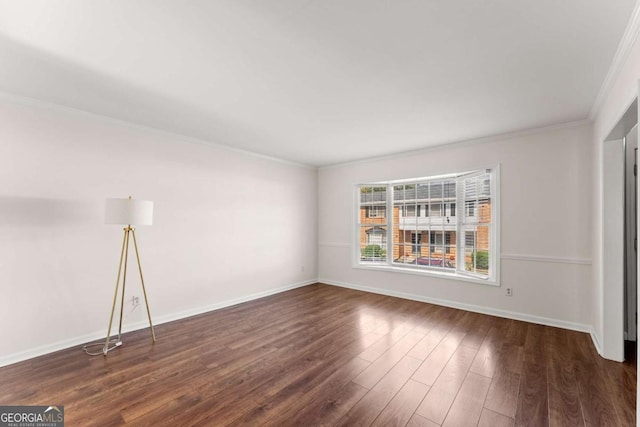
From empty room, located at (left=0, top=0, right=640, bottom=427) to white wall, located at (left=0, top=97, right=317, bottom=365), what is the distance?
0.02 meters

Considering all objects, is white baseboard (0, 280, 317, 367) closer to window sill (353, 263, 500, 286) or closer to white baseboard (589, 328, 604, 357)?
window sill (353, 263, 500, 286)

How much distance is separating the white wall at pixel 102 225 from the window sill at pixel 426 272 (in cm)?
196

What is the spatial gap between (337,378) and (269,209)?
3.38 meters

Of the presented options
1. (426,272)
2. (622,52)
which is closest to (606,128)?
(622,52)

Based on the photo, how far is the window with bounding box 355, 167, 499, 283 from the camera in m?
4.26

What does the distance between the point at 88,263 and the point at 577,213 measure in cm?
584

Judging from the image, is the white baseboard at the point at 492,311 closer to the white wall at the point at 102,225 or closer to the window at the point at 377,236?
the window at the point at 377,236

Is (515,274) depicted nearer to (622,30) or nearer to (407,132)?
(407,132)

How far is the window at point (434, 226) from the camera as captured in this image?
14.0 feet

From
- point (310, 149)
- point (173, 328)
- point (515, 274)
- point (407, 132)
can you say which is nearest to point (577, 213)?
point (515, 274)

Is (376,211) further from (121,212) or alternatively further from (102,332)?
(102,332)

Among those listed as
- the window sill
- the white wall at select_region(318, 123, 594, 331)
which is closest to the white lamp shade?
the window sill

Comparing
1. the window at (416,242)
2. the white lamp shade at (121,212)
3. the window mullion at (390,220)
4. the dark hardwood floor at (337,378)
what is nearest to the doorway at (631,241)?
the dark hardwood floor at (337,378)

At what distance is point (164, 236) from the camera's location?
3820 mm
